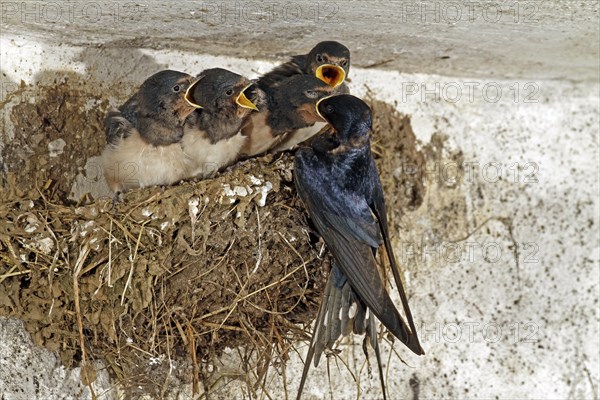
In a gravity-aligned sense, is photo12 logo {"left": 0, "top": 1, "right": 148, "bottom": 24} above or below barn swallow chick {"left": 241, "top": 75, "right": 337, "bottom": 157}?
above

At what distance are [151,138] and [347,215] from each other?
2.08ft

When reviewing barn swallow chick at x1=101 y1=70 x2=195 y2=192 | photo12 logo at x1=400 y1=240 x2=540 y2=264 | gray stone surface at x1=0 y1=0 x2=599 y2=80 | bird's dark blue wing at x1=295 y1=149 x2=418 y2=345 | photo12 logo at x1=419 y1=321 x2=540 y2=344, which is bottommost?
photo12 logo at x1=419 y1=321 x2=540 y2=344

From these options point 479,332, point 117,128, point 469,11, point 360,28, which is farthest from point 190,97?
point 479,332

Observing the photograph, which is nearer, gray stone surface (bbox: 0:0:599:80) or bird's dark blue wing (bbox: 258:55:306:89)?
gray stone surface (bbox: 0:0:599:80)

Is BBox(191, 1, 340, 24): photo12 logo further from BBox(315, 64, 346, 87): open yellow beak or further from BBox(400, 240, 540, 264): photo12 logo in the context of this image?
BBox(400, 240, 540, 264): photo12 logo

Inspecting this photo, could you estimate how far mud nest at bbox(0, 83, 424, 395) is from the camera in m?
2.60

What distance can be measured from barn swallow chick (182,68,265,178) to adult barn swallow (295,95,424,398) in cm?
24

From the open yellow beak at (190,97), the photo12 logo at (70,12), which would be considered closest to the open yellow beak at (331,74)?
the open yellow beak at (190,97)

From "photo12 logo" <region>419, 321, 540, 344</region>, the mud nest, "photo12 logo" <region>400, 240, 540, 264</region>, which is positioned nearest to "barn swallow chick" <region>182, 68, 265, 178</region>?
the mud nest

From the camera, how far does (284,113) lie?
3.05 meters

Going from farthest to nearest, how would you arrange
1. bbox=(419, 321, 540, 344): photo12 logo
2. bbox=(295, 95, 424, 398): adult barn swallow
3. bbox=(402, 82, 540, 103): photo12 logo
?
bbox=(402, 82, 540, 103): photo12 logo, bbox=(419, 321, 540, 344): photo12 logo, bbox=(295, 95, 424, 398): adult barn swallow

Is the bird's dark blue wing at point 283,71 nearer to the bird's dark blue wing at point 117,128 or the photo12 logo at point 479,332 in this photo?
the bird's dark blue wing at point 117,128

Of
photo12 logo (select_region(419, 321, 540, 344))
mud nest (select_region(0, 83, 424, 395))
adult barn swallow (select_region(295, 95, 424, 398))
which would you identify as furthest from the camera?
photo12 logo (select_region(419, 321, 540, 344))

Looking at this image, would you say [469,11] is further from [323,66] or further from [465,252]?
[465,252]
